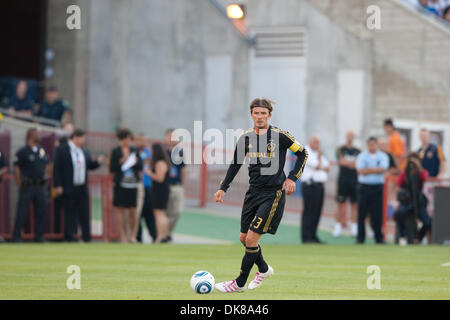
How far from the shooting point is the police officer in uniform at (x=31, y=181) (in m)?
17.8

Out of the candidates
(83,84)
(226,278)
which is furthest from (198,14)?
(226,278)

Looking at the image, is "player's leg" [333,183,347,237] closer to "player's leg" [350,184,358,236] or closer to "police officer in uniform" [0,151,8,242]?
"player's leg" [350,184,358,236]

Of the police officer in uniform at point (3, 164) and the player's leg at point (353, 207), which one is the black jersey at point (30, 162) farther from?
the player's leg at point (353, 207)

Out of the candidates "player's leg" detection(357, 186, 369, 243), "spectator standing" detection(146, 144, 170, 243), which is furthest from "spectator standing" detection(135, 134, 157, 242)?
"player's leg" detection(357, 186, 369, 243)

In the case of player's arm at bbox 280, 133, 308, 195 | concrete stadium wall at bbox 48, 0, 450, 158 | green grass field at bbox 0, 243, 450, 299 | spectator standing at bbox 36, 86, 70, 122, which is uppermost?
concrete stadium wall at bbox 48, 0, 450, 158

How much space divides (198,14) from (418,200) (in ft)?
42.1

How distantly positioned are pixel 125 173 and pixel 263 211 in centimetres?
897

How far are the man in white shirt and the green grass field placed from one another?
1.29 metres

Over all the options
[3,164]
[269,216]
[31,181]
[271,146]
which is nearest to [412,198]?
[31,181]

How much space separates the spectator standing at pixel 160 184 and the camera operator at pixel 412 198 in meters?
4.97

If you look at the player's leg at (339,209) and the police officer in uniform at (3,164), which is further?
the player's leg at (339,209)

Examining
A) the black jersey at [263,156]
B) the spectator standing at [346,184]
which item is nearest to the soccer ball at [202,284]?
the black jersey at [263,156]

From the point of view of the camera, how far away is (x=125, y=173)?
18609mm

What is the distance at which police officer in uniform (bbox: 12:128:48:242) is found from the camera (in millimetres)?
17828
